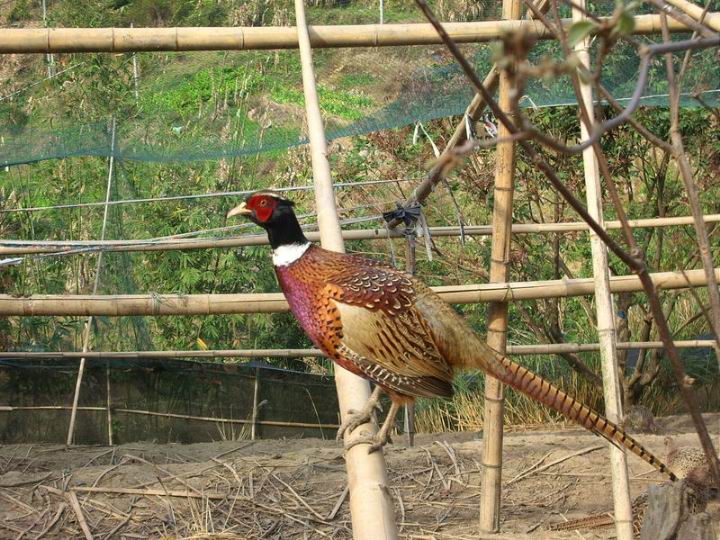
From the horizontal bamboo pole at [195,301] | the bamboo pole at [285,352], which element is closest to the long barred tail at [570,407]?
the horizontal bamboo pole at [195,301]

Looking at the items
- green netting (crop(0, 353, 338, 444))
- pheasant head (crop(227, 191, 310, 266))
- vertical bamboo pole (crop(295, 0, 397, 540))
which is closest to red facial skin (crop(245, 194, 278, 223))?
pheasant head (crop(227, 191, 310, 266))

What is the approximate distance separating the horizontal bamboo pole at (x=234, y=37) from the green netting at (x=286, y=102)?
0.73 meters

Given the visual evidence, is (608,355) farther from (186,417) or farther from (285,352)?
(186,417)

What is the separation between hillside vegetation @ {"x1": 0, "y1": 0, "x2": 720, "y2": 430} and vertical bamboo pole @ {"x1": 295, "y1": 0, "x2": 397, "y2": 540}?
163cm

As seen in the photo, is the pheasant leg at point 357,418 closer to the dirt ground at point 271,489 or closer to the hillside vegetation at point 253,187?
the dirt ground at point 271,489

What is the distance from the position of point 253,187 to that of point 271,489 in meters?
3.32

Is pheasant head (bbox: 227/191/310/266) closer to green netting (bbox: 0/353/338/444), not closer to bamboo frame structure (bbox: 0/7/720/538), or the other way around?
bamboo frame structure (bbox: 0/7/720/538)

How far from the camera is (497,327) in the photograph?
322 centimetres

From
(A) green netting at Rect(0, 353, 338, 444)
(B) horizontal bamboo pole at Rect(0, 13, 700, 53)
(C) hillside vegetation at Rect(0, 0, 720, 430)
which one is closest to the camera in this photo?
(B) horizontal bamboo pole at Rect(0, 13, 700, 53)

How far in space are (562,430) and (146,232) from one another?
119 inches

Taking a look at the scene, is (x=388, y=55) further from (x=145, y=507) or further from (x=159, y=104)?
(x=145, y=507)

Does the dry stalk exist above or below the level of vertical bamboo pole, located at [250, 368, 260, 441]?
above

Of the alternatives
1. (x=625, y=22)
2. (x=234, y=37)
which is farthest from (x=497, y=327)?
(x=625, y=22)

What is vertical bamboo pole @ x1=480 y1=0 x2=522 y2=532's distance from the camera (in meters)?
3.10
